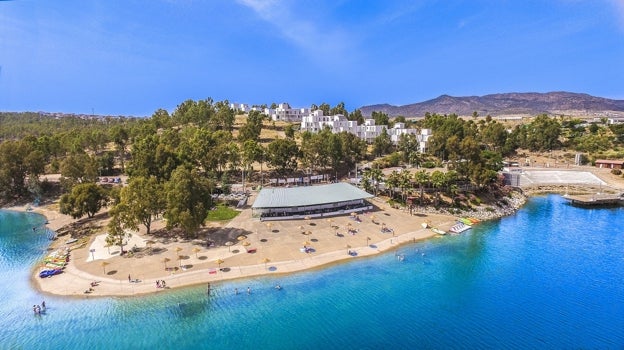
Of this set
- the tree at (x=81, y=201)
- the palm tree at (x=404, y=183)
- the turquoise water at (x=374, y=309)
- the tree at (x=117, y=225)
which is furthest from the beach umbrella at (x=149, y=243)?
the palm tree at (x=404, y=183)

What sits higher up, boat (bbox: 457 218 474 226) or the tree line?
the tree line

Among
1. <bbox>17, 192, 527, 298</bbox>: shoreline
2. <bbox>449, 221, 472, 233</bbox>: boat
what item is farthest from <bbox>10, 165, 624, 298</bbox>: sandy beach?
<bbox>449, 221, 472, 233</bbox>: boat

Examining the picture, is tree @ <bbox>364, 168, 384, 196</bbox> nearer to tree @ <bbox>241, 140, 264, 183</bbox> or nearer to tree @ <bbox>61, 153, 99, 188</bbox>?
tree @ <bbox>241, 140, 264, 183</bbox>

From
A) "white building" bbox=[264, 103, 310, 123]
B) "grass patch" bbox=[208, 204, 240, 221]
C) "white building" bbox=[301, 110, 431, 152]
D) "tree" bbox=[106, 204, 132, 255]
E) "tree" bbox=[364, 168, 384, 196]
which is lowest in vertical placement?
"grass patch" bbox=[208, 204, 240, 221]

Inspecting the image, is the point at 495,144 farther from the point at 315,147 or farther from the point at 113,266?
the point at 113,266

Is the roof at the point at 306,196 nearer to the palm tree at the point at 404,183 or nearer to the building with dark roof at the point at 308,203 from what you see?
the building with dark roof at the point at 308,203

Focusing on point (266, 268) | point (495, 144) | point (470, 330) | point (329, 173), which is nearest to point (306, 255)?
point (266, 268)
